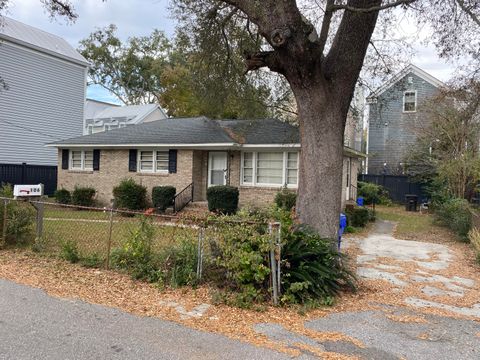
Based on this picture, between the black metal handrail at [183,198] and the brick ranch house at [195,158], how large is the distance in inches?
8.3

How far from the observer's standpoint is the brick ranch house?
50.4ft

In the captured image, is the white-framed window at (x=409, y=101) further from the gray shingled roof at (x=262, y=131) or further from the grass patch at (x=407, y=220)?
the gray shingled roof at (x=262, y=131)

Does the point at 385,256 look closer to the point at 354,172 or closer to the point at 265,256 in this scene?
the point at 265,256

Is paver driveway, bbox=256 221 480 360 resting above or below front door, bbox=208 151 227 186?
below

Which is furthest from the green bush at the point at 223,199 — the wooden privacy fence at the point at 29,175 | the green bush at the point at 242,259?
the wooden privacy fence at the point at 29,175

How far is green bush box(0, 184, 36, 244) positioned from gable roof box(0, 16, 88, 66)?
1560 centimetres

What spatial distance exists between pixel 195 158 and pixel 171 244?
32.8 feet

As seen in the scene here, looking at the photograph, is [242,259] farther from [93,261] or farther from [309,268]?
[93,261]

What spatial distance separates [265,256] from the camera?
5496 millimetres

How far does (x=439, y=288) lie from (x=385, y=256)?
272cm

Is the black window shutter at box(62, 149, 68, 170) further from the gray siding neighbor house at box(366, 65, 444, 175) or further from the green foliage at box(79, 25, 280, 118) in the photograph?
the gray siding neighbor house at box(366, 65, 444, 175)

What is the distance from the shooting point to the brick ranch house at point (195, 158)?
15.4 meters

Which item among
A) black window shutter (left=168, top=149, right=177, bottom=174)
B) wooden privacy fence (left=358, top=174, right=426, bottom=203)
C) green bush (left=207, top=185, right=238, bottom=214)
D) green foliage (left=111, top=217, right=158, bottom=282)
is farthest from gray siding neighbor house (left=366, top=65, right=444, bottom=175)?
green foliage (left=111, top=217, right=158, bottom=282)

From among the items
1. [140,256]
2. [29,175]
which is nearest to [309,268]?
[140,256]
